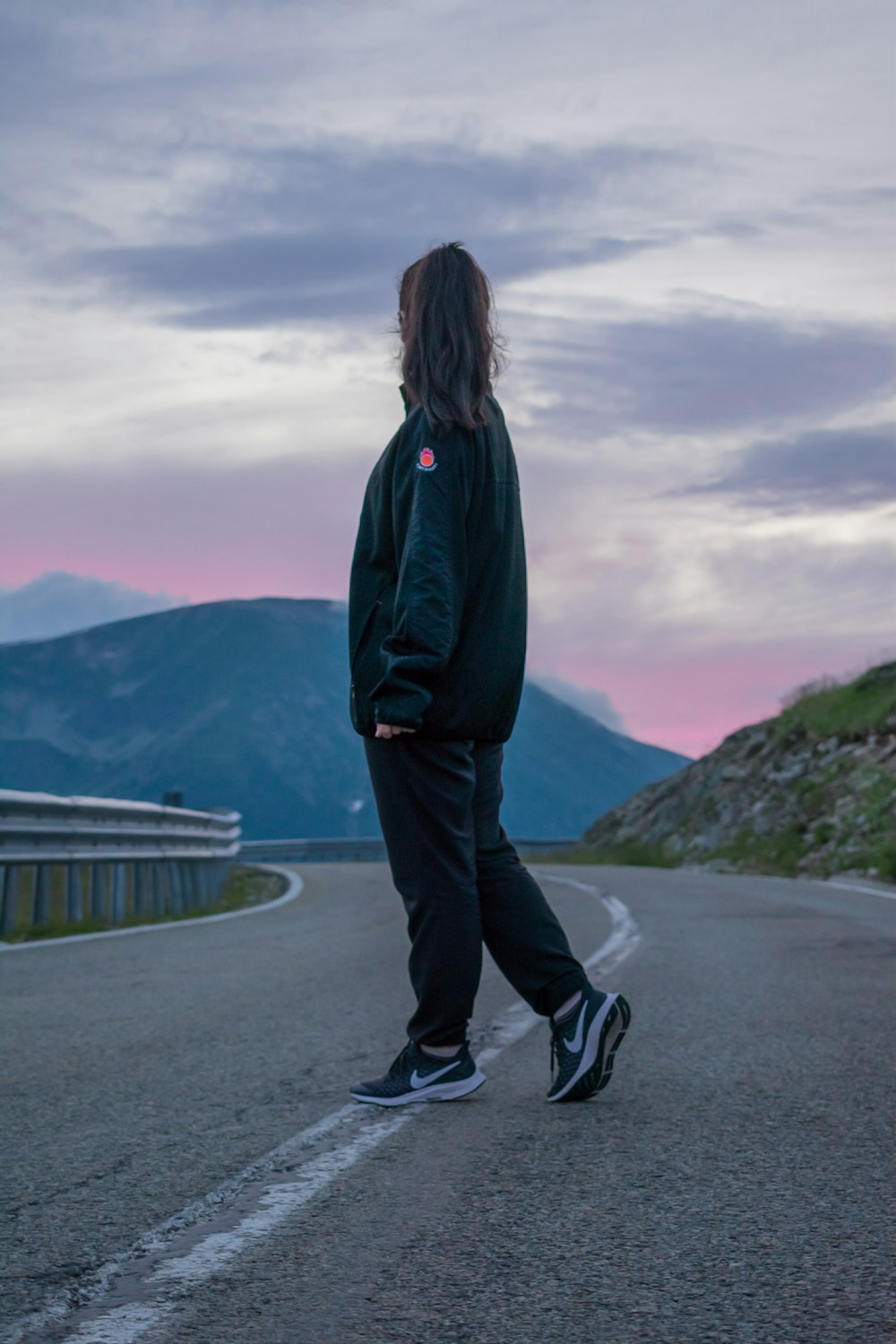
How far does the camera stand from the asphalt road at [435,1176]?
2.40 meters

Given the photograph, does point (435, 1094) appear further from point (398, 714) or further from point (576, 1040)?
point (398, 714)

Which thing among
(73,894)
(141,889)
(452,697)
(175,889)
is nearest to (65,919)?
(73,894)

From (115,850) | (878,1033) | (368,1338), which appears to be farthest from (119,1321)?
(115,850)

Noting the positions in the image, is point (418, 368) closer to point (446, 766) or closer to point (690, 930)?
point (446, 766)

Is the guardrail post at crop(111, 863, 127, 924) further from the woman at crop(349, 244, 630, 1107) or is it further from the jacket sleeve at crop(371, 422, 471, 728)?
the jacket sleeve at crop(371, 422, 471, 728)

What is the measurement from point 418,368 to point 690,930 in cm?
595

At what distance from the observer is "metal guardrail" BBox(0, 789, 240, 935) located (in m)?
9.23

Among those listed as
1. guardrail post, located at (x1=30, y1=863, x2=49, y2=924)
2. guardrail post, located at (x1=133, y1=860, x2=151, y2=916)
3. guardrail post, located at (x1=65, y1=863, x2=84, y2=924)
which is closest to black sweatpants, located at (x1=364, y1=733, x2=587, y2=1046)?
guardrail post, located at (x1=30, y1=863, x2=49, y2=924)

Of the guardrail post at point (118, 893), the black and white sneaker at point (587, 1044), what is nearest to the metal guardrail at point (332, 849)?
the guardrail post at point (118, 893)

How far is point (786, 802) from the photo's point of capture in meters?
25.6

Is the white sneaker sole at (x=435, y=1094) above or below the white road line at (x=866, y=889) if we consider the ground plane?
below

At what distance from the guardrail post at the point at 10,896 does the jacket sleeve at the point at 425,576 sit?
19.3 ft

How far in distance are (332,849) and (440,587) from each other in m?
35.3

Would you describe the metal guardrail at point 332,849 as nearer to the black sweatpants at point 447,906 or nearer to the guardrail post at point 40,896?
the guardrail post at point 40,896
